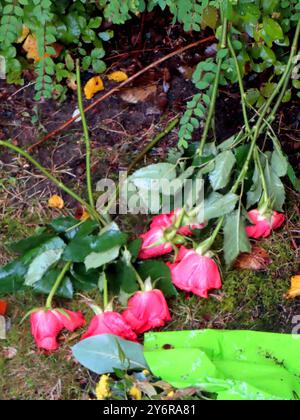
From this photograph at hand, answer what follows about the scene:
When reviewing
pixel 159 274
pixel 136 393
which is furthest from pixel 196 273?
pixel 136 393

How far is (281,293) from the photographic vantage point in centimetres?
190

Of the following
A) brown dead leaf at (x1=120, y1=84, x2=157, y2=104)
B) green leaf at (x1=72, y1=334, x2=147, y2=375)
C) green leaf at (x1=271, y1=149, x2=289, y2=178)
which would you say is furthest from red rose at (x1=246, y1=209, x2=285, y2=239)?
brown dead leaf at (x1=120, y1=84, x2=157, y2=104)

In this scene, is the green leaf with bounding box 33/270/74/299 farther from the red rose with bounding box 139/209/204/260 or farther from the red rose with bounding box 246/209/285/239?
the red rose with bounding box 246/209/285/239

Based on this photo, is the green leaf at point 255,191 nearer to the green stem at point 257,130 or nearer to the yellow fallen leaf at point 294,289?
the green stem at point 257,130

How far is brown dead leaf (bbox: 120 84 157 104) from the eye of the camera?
222 cm

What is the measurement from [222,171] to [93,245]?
14.8 inches

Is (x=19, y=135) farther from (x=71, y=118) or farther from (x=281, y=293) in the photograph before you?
(x=281, y=293)

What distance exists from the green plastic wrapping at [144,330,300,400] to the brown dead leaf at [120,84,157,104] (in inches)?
31.3

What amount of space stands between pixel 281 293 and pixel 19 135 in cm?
91

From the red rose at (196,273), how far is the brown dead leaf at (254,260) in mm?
183

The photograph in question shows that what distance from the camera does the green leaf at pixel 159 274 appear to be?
1796 mm

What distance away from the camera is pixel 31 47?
2139 mm
